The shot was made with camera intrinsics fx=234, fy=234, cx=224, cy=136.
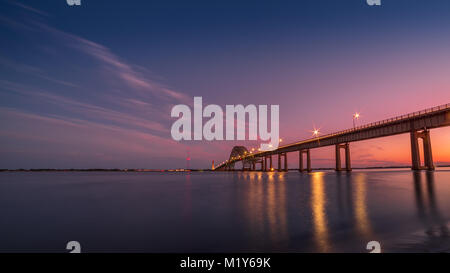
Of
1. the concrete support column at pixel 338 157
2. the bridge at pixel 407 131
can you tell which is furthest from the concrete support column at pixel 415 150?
the concrete support column at pixel 338 157

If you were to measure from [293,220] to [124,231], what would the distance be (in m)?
8.53

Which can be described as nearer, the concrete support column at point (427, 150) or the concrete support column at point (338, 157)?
the concrete support column at point (427, 150)

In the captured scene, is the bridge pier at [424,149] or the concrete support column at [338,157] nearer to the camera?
the bridge pier at [424,149]

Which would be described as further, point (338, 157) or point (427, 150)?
point (338, 157)

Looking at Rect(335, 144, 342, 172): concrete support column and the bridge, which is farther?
Rect(335, 144, 342, 172): concrete support column

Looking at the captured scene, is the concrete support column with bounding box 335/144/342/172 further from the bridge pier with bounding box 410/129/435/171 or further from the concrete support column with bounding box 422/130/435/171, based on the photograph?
the concrete support column with bounding box 422/130/435/171

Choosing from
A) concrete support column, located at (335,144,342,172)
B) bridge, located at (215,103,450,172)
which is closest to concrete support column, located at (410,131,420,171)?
bridge, located at (215,103,450,172)

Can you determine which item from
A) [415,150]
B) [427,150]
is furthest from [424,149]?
[415,150]

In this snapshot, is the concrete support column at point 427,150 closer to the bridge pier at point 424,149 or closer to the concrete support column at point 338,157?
the bridge pier at point 424,149

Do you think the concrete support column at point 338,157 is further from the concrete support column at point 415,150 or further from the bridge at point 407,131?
the concrete support column at point 415,150

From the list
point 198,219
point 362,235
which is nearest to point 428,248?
point 362,235

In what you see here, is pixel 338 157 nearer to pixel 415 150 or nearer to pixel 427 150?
pixel 427 150

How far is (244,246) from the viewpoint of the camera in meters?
8.48
